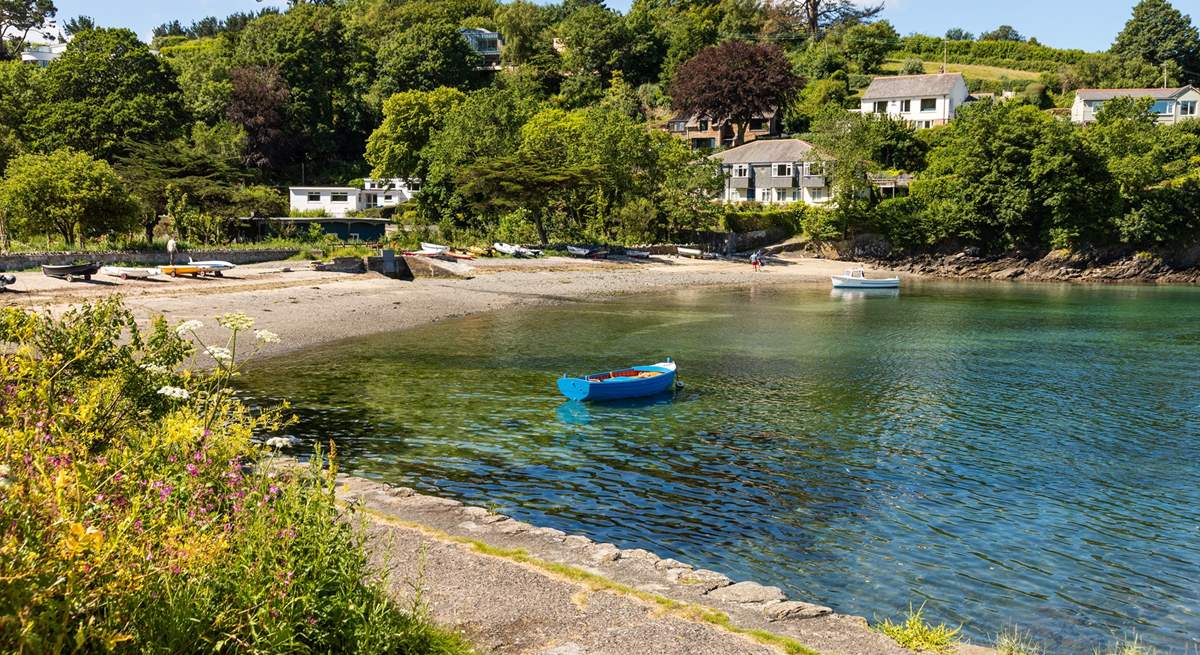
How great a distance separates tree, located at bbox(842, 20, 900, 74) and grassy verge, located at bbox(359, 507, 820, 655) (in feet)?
477

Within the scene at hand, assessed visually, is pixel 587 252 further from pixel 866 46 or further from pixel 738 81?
pixel 866 46

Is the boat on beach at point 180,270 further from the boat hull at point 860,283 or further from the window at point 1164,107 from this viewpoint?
the window at point 1164,107

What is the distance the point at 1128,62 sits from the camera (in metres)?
136

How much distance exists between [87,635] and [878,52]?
156 metres

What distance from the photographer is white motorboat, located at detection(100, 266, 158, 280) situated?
53438 millimetres

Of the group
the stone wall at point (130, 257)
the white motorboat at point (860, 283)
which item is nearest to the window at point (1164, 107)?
the white motorboat at point (860, 283)

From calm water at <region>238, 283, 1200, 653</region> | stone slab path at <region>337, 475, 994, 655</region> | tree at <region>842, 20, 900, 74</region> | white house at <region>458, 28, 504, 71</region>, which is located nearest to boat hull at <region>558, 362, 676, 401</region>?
calm water at <region>238, 283, 1200, 653</region>

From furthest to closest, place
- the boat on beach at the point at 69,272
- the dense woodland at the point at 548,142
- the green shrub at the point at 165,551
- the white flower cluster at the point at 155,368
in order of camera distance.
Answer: the dense woodland at the point at 548,142 → the boat on beach at the point at 69,272 → the white flower cluster at the point at 155,368 → the green shrub at the point at 165,551

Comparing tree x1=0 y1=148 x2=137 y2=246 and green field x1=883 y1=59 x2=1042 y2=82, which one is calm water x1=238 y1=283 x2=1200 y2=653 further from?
green field x1=883 y1=59 x2=1042 y2=82

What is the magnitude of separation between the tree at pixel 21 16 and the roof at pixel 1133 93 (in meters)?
174

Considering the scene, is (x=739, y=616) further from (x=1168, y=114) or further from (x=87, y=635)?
(x=1168, y=114)

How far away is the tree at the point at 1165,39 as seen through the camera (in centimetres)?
13912

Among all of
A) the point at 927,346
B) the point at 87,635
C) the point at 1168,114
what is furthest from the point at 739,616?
the point at 1168,114

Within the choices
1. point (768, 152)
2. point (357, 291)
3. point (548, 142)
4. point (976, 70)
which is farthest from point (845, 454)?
point (976, 70)
